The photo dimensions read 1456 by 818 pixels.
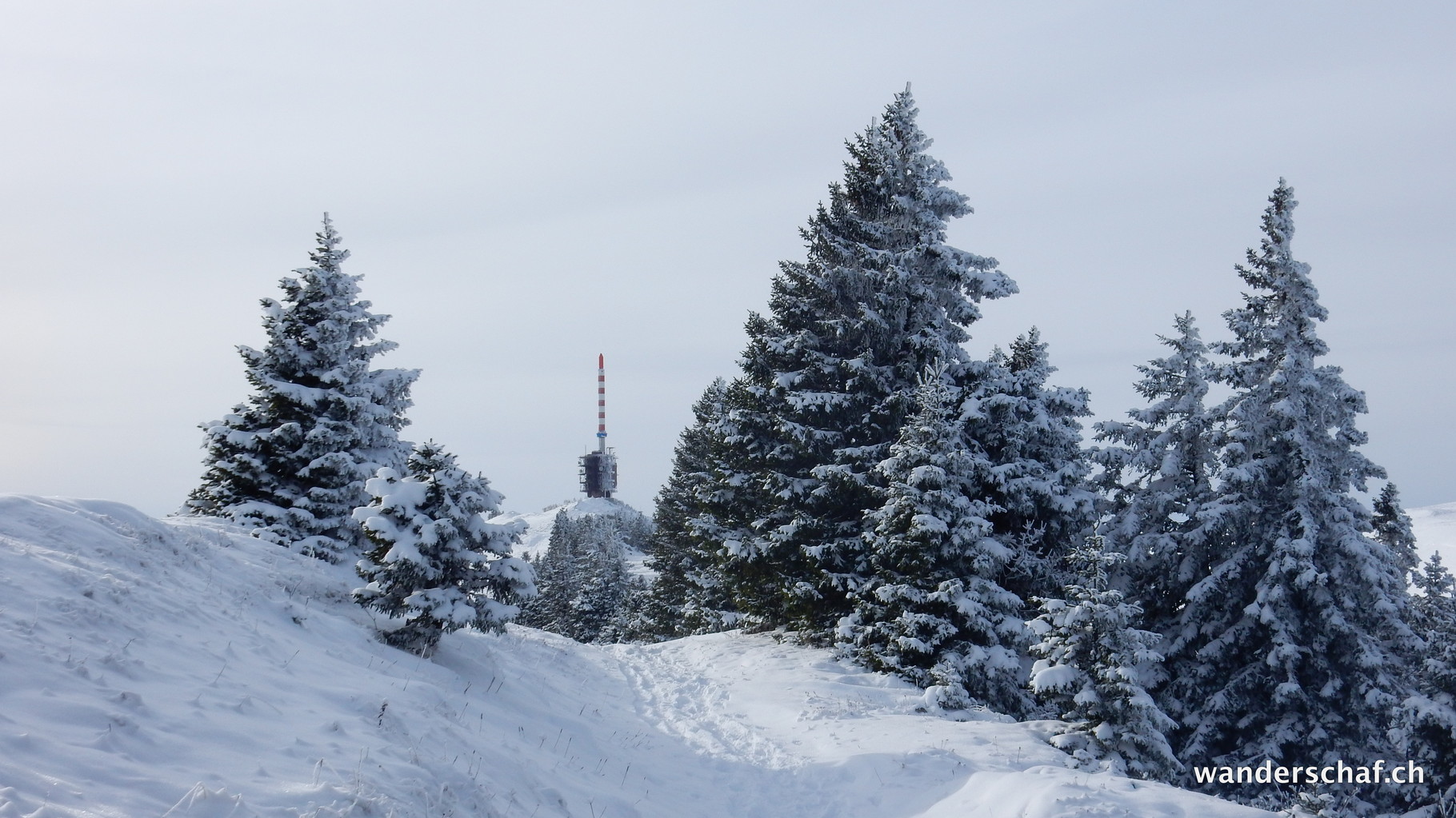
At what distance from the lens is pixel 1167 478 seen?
2312 centimetres

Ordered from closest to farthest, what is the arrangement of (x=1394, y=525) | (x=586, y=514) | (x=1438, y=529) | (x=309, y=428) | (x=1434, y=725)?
(x=1434, y=725), (x=309, y=428), (x=1394, y=525), (x=1438, y=529), (x=586, y=514)

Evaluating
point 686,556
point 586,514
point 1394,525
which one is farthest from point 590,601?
point 586,514

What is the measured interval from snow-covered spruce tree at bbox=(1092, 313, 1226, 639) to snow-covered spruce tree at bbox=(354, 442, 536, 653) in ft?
56.1

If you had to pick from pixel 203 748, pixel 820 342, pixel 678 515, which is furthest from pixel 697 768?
pixel 678 515

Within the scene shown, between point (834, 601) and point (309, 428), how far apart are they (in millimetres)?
14162

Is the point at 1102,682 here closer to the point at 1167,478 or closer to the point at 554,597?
the point at 1167,478

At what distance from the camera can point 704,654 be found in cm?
2273

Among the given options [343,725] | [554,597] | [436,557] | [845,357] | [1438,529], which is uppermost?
[845,357]

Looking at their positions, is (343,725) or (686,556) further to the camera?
(686,556)

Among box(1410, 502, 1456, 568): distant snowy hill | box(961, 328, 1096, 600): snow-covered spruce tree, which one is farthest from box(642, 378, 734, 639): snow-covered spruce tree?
box(1410, 502, 1456, 568): distant snowy hill

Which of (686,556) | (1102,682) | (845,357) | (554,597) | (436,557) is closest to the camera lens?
(1102,682)

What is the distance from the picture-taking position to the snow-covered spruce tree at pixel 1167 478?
22156 mm

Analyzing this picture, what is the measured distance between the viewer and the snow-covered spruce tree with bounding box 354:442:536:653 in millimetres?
12609

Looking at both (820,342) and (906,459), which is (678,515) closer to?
(820,342)
